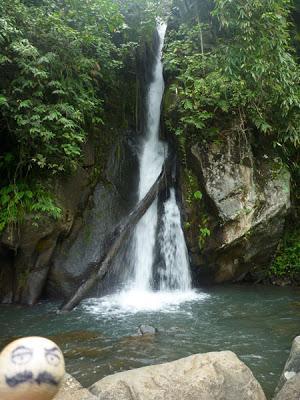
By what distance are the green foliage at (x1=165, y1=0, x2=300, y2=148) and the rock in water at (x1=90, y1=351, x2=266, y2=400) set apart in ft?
20.0

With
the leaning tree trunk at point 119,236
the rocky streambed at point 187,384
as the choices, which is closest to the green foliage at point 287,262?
the leaning tree trunk at point 119,236

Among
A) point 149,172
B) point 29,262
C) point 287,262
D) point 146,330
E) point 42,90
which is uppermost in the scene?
point 42,90

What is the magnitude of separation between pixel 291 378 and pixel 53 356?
348cm

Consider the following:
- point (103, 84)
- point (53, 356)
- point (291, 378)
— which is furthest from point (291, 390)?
point (103, 84)

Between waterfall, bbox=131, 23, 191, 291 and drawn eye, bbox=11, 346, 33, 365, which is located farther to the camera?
waterfall, bbox=131, 23, 191, 291

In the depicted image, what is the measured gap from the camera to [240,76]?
339 inches

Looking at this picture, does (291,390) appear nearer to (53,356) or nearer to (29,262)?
Answer: (53,356)

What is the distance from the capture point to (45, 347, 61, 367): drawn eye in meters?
1.22

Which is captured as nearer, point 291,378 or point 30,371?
point 30,371

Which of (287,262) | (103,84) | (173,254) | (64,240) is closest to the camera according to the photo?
(64,240)

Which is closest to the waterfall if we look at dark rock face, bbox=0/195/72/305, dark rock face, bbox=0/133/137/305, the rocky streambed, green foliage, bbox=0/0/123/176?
dark rock face, bbox=0/133/137/305

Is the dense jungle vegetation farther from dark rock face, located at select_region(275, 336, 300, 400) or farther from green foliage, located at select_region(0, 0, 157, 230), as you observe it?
dark rock face, located at select_region(275, 336, 300, 400)

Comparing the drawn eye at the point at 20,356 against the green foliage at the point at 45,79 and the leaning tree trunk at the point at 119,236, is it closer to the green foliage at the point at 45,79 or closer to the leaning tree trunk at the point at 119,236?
the green foliage at the point at 45,79

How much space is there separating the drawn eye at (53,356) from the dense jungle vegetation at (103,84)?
252 inches
